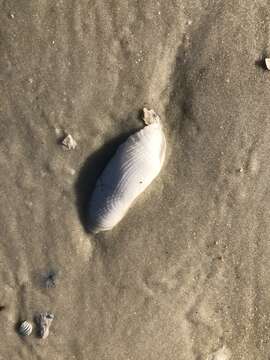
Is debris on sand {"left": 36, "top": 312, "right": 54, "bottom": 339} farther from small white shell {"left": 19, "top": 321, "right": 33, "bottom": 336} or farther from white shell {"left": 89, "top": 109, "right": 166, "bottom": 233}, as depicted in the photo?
white shell {"left": 89, "top": 109, "right": 166, "bottom": 233}

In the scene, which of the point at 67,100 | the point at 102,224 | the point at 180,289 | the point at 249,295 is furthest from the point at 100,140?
the point at 249,295

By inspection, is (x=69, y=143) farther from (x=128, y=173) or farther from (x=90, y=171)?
(x=128, y=173)

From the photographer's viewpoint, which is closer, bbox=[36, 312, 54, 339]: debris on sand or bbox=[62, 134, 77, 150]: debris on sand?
bbox=[62, 134, 77, 150]: debris on sand

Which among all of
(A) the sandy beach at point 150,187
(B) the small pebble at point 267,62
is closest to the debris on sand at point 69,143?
(A) the sandy beach at point 150,187

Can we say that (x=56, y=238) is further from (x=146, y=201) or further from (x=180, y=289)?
(x=180, y=289)

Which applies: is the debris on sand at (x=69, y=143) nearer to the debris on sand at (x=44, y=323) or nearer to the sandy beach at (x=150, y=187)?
the sandy beach at (x=150, y=187)

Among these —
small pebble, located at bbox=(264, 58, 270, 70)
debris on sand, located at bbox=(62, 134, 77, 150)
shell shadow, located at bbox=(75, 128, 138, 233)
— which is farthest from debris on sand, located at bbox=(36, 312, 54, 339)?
small pebble, located at bbox=(264, 58, 270, 70)

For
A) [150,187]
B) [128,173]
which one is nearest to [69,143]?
[128,173]
